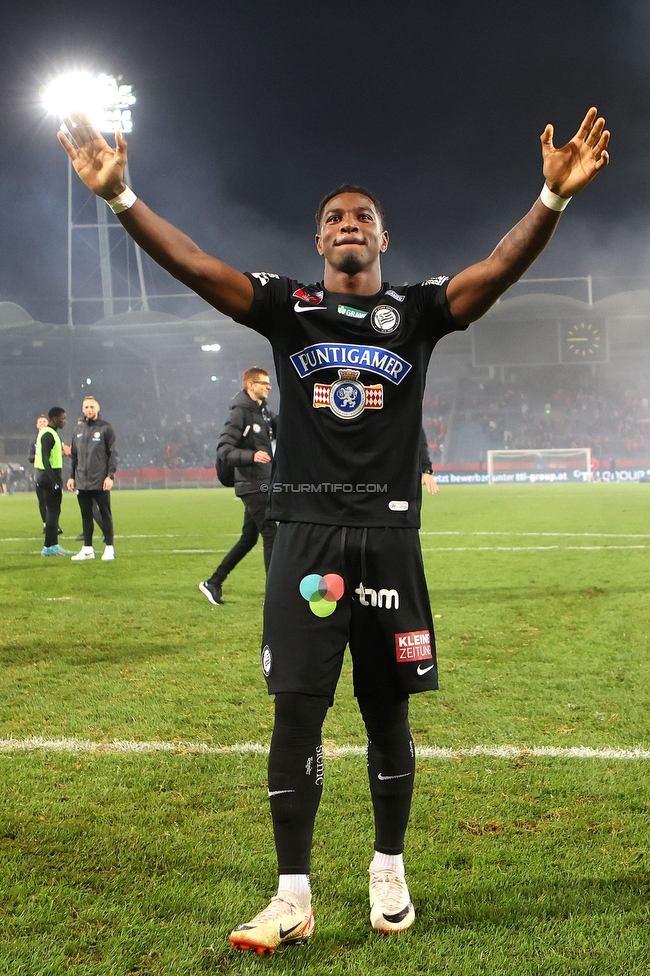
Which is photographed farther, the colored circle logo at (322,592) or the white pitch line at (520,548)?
the white pitch line at (520,548)

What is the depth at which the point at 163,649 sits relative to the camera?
Answer: 253 inches

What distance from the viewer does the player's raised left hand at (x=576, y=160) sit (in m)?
2.46

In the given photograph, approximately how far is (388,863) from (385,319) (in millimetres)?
1653

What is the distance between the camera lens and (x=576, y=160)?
249cm

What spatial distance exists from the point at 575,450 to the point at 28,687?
4176cm

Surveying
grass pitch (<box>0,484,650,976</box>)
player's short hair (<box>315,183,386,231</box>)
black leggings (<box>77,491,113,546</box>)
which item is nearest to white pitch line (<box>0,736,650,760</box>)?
grass pitch (<box>0,484,650,976</box>)

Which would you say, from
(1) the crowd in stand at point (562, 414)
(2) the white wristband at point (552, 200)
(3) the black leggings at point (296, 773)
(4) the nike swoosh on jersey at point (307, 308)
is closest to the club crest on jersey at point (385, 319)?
(4) the nike swoosh on jersey at point (307, 308)

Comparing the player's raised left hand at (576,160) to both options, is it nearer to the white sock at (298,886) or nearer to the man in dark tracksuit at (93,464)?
the white sock at (298,886)

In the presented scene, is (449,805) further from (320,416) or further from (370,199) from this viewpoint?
(370,199)

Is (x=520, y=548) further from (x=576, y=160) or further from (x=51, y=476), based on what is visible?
(x=576, y=160)

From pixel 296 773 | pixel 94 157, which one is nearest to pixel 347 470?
pixel 296 773

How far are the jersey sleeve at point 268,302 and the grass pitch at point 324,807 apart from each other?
5.76ft

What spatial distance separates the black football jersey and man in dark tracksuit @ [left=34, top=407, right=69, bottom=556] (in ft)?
36.4

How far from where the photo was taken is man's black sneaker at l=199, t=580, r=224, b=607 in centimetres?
844
